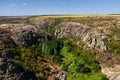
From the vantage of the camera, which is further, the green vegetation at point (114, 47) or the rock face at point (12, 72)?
the green vegetation at point (114, 47)

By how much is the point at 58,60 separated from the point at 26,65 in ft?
60.8

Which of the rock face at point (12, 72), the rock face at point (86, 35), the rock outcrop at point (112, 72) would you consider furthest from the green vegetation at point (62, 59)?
the rock face at point (86, 35)

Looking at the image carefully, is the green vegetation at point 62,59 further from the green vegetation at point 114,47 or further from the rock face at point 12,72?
the green vegetation at point 114,47

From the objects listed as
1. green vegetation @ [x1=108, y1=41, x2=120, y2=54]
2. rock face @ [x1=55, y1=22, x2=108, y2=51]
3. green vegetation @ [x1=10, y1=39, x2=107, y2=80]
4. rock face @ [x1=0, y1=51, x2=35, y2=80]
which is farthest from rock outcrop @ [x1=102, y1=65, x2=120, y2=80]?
rock face @ [x1=0, y1=51, x2=35, y2=80]

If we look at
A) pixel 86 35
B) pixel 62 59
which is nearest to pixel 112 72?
pixel 62 59

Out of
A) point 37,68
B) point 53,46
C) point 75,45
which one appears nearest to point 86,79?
point 37,68

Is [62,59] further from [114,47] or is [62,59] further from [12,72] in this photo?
[12,72]

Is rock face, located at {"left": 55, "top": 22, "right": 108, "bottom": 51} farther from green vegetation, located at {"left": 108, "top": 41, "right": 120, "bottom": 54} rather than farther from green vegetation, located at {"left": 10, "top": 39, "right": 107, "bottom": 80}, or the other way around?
green vegetation, located at {"left": 10, "top": 39, "right": 107, "bottom": 80}

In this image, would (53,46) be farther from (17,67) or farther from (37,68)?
(17,67)

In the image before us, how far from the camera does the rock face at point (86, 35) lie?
128538 mm

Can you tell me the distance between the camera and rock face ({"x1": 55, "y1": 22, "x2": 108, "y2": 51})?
5061 inches

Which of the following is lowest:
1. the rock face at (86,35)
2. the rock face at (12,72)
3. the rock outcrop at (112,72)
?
the rock outcrop at (112,72)

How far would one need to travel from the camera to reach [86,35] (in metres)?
144

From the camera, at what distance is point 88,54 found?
118 meters
